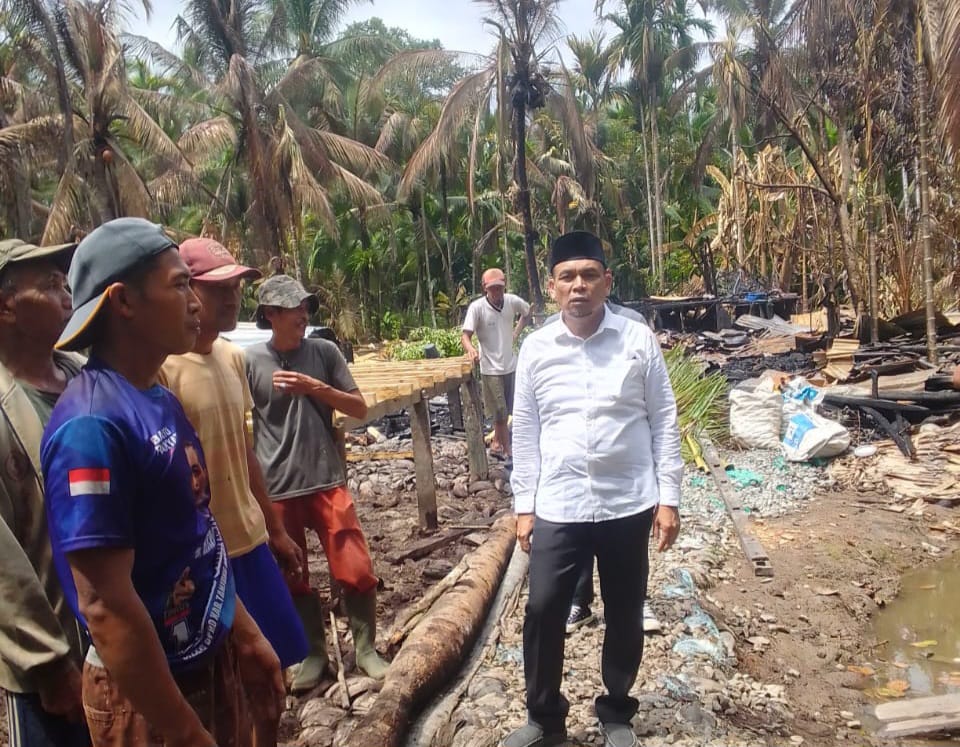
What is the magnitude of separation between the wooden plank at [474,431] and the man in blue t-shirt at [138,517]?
596 cm

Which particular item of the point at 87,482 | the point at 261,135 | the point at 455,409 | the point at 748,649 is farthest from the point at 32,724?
the point at 261,135

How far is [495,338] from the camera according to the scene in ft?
25.1

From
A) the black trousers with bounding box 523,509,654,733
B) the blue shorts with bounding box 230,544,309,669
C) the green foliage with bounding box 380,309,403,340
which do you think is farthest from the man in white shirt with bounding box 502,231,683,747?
the green foliage with bounding box 380,309,403,340

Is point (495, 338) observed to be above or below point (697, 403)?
above

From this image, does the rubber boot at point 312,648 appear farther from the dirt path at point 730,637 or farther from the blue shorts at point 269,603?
the blue shorts at point 269,603

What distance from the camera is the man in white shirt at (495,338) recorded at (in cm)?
755

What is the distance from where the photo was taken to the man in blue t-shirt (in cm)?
138

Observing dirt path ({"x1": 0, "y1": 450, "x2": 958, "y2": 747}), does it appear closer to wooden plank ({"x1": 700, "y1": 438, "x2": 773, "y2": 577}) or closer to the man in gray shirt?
wooden plank ({"x1": 700, "y1": 438, "x2": 773, "y2": 577})

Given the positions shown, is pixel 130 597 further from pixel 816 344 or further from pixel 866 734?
pixel 816 344

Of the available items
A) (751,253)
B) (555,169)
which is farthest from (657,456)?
(555,169)

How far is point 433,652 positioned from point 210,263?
6.43ft

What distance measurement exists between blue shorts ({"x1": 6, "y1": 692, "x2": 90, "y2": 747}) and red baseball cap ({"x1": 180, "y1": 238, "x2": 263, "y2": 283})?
1.43 meters

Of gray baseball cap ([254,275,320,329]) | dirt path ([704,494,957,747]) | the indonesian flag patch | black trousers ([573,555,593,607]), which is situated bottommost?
dirt path ([704,494,957,747])

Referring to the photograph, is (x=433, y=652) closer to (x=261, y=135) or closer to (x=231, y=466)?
(x=231, y=466)
